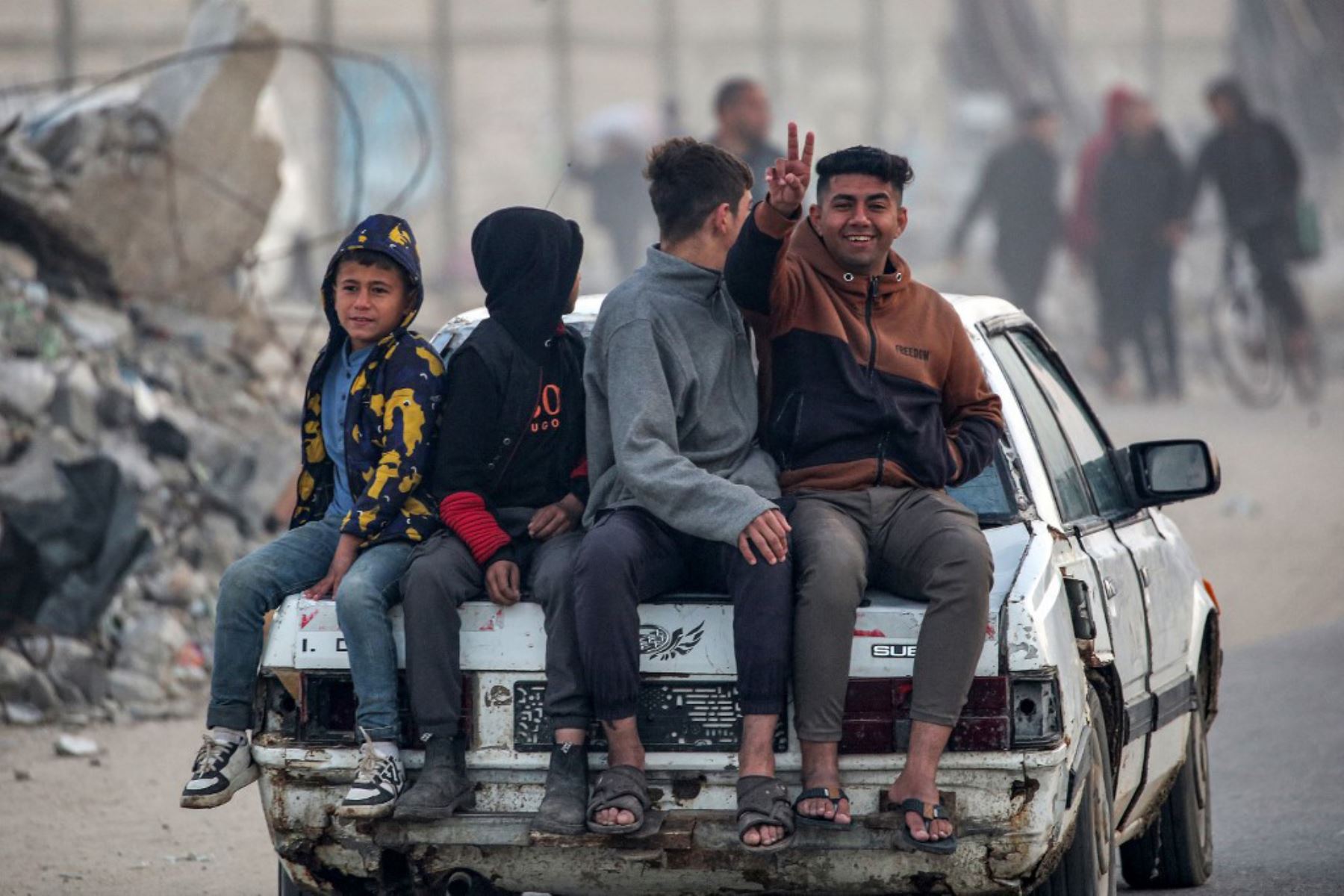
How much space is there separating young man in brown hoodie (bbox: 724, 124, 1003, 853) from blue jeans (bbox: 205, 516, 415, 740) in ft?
2.80

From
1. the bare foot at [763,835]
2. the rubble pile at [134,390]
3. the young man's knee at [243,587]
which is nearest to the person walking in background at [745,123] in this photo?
the rubble pile at [134,390]

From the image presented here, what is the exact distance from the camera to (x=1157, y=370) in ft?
63.4

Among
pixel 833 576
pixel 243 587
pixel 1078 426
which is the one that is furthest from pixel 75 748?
pixel 833 576

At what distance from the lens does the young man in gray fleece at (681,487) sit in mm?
4066

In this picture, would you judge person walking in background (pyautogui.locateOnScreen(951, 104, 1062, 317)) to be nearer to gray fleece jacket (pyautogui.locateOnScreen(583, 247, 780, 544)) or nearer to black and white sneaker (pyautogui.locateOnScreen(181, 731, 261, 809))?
gray fleece jacket (pyautogui.locateOnScreen(583, 247, 780, 544))

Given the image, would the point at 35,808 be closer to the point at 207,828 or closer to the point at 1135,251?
the point at 207,828

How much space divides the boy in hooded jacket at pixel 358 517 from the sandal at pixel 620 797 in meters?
0.43

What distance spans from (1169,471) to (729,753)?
1857mm

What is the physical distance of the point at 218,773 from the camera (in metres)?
4.43

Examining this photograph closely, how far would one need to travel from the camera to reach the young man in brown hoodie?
405cm

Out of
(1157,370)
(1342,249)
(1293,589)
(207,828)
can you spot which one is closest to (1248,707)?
(1293,589)

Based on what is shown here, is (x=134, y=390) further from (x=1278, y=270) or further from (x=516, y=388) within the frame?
(x=1278, y=270)

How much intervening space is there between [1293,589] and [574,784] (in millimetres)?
8292

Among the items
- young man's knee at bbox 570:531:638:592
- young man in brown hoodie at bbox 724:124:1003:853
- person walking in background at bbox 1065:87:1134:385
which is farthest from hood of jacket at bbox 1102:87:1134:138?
young man's knee at bbox 570:531:638:592
